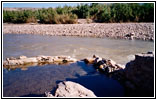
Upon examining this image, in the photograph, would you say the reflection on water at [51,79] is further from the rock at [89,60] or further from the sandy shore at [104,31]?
the sandy shore at [104,31]

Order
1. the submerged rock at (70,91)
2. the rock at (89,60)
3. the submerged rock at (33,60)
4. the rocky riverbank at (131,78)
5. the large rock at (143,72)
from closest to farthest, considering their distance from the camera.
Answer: the submerged rock at (70,91) < the rocky riverbank at (131,78) < the large rock at (143,72) < the submerged rock at (33,60) < the rock at (89,60)

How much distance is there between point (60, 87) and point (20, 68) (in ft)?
9.45

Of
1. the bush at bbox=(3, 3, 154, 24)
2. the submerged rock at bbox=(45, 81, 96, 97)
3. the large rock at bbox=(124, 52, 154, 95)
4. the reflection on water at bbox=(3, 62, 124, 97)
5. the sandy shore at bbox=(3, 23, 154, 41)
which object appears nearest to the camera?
the submerged rock at bbox=(45, 81, 96, 97)

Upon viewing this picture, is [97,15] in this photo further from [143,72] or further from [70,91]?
[70,91]

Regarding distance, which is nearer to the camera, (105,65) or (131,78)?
(131,78)

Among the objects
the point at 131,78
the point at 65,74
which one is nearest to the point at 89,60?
the point at 65,74

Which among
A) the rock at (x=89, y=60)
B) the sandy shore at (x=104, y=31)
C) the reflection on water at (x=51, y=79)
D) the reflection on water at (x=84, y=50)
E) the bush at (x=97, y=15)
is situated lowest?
the reflection on water at (x=51, y=79)

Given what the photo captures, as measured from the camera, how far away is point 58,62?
7242 millimetres

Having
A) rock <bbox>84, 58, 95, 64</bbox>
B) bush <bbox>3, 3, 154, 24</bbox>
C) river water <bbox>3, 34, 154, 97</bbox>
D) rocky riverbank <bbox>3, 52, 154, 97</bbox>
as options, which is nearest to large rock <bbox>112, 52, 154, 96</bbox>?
rocky riverbank <bbox>3, 52, 154, 97</bbox>

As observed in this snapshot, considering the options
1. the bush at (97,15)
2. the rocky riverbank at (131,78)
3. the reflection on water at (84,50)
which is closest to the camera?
the rocky riverbank at (131,78)

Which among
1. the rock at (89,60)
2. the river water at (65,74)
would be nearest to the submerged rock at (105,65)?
the rock at (89,60)

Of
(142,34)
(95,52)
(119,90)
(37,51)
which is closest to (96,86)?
(119,90)

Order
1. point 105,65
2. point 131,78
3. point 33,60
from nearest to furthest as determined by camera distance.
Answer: point 131,78 → point 105,65 → point 33,60

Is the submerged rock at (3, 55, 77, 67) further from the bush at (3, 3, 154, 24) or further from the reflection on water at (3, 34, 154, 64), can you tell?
the bush at (3, 3, 154, 24)
